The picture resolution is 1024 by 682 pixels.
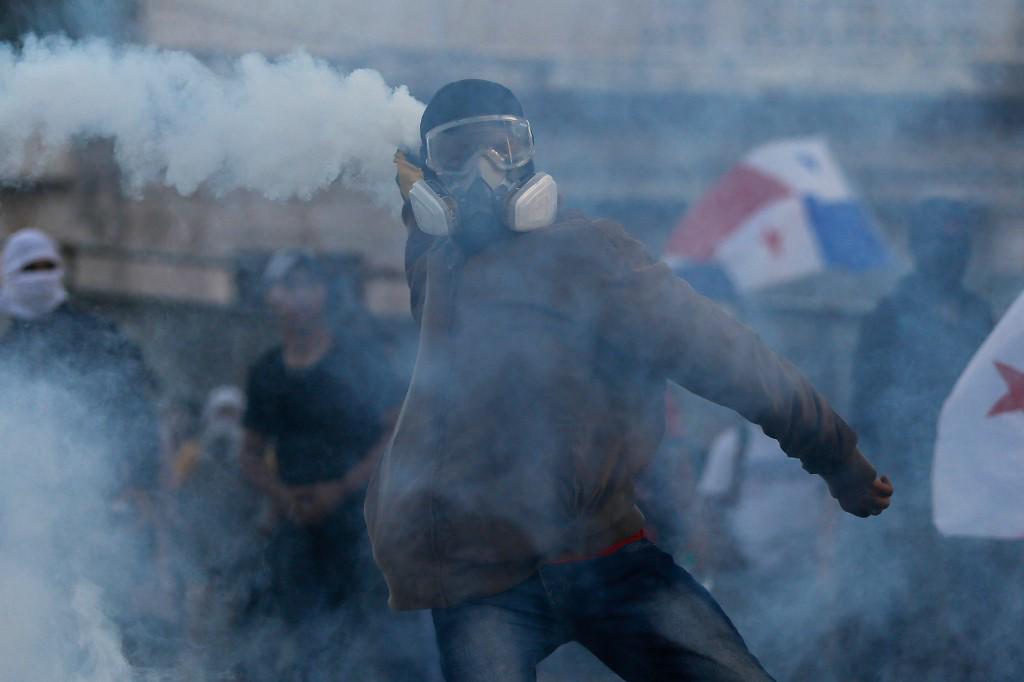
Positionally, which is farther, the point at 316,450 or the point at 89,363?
the point at 316,450

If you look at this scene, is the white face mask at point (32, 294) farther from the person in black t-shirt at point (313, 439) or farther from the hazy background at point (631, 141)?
the hazy background at point (631, 141)

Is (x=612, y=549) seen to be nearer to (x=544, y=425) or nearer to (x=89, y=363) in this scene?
(x=544, y=425)

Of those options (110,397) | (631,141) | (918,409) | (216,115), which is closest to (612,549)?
(216,115)

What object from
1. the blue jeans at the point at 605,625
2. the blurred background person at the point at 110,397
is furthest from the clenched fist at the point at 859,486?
the blurred background person at the point at 110,397

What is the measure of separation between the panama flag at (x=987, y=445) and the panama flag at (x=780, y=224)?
9.58ft

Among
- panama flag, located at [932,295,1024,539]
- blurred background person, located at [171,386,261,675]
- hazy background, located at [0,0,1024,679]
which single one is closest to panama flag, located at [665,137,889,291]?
hazy background, located at [0,0,1024,679]

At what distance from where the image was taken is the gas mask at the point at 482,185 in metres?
2.52

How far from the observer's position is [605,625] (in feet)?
8.45

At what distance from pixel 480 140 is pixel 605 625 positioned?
104 centimetres

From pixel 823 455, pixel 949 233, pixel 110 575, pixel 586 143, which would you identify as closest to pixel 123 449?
Answer: pixel 110 575

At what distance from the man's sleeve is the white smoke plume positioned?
917 mm

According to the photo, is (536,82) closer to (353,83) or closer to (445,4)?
(445,4)

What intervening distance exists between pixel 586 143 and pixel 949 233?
285 inches

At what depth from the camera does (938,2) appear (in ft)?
23.1
